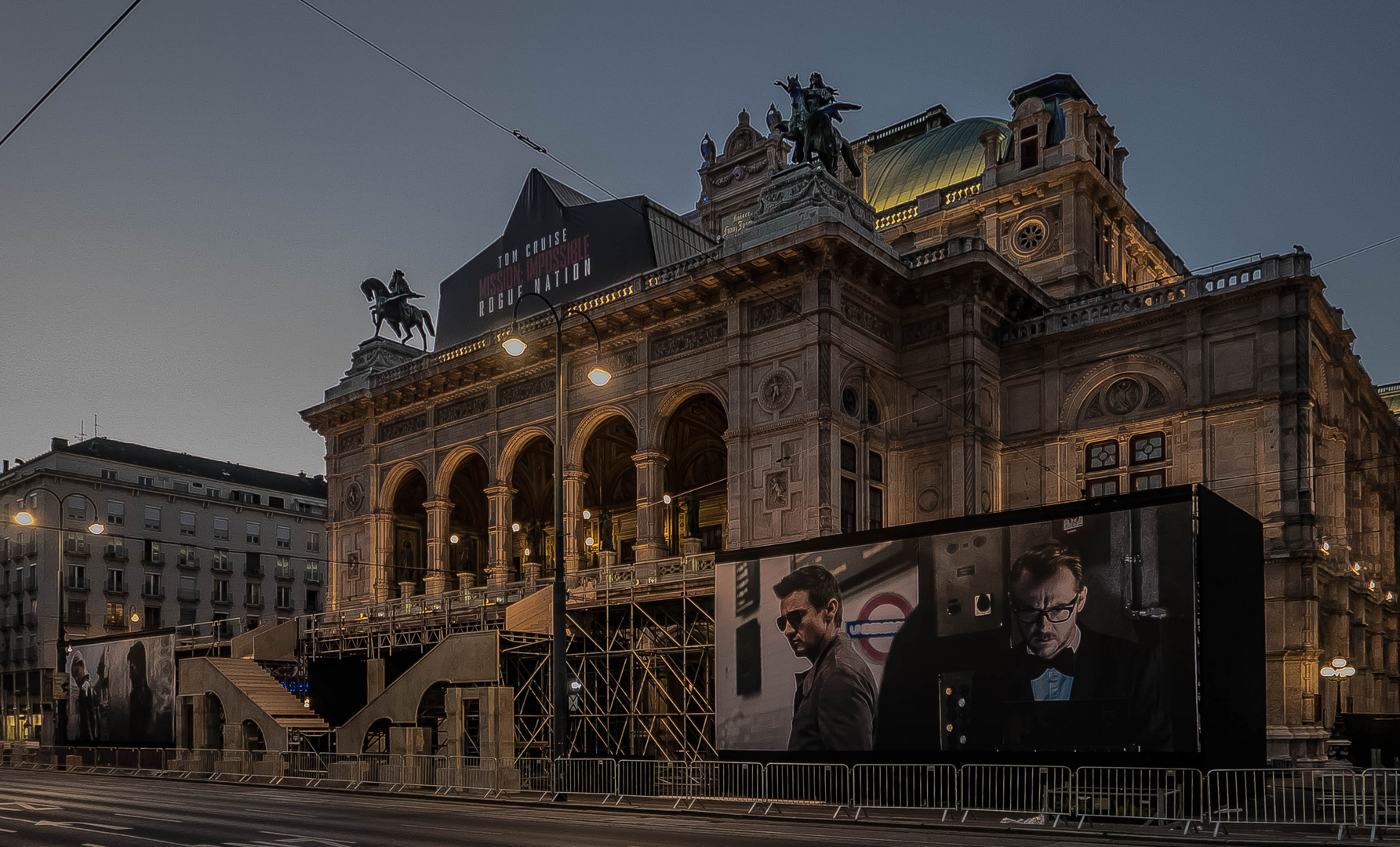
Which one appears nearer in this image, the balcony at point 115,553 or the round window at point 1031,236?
the round window at point 1031,236

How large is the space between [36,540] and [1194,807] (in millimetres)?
72482

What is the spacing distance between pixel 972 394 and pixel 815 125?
929 centimetres

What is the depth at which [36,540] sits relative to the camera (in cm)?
7431

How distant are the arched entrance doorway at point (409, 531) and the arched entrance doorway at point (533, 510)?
3.72 m

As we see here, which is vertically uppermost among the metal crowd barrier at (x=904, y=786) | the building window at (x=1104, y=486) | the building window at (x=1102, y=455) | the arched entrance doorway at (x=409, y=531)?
the building window at (x=1102, y=455)

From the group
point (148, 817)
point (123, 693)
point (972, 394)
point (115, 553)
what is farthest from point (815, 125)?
point (115, 553)

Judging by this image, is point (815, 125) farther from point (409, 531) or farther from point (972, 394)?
point (409, 531)

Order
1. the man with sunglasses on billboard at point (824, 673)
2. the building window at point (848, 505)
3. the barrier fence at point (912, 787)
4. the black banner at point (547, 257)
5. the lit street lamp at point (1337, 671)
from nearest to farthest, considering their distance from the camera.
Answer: the barrier fence at point (912, 787) < the man with sunglasses on billboard at point (824, 673) < the lit street lamp at point (1337, 671) < the building window at point (848, 505) < the black banner at point (547, 257)

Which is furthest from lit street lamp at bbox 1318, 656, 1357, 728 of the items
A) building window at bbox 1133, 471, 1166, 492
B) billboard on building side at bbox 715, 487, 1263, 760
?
billboard on building side at bbox 715, 487, 1263, 760

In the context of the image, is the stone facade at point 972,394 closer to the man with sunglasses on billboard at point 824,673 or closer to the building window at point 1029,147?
the building window at point 1029,147

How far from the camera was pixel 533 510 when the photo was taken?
2040 inches

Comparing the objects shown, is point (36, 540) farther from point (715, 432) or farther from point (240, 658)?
point (715, 432)

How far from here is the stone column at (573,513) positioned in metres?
40.2

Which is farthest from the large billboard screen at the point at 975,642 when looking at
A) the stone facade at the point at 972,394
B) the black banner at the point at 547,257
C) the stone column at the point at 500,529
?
the black banner at the point at 547,257
